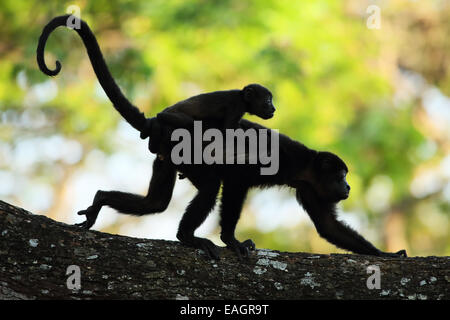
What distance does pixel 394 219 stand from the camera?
15.9m

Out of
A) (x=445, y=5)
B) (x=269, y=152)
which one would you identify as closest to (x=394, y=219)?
(x=445, y=5)

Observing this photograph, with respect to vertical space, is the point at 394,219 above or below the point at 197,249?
above

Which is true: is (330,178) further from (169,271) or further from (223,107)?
(169,271)

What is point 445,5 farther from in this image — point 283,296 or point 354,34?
point 283,296

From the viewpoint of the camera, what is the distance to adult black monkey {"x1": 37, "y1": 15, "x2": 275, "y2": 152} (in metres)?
4.64

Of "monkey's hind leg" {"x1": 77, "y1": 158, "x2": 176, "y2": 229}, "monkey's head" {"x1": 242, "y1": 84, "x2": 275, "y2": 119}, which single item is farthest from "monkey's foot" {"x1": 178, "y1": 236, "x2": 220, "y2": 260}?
"monkey's head" {"x1": 242, "y1": 84, "x2": 275, "y2": 119}

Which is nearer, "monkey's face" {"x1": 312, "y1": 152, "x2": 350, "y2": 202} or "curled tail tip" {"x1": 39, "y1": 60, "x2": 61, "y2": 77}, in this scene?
"curled tail tip" {"x1": 39, "y1": 60, "x2": 61, "y2": 77}

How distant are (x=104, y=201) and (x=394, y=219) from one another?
12.2 meters

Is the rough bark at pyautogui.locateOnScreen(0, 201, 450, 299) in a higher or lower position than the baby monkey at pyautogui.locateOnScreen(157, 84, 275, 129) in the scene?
lower

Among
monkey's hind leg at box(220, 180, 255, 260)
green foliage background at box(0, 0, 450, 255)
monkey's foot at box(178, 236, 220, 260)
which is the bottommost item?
monkey's foot at box(178, 236, 220, 260)

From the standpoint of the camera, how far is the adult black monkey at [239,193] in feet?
16.3

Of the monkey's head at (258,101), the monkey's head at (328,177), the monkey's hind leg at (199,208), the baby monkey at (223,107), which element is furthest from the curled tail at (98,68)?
the monkey's head at (328,177)

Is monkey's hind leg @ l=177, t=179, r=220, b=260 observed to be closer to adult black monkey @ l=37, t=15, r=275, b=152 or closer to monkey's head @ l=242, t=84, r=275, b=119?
adult black monkey @ l=37, t=15, r=275, b=152
